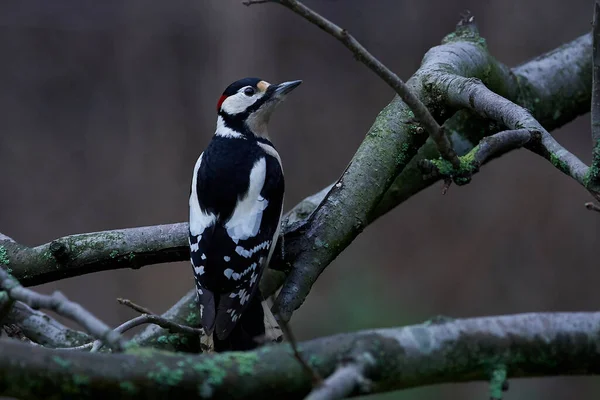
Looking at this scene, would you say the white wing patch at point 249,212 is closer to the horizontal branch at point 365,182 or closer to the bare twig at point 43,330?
the horizontal branch at point 365,182

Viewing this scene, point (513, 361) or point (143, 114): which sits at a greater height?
point (143, 114)

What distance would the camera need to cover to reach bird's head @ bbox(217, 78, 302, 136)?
3031mm

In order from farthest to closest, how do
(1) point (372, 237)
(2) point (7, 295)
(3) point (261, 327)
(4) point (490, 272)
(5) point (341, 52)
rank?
(5) point (341, 52) < (1) point (372, 237) < (4) point (490, 272) < (3) point (261, 327) < (2) point (7, 295)

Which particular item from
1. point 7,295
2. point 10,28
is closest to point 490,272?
point 10,28

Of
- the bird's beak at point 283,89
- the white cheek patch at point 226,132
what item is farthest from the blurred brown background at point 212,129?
the bird's beak at point 283,89

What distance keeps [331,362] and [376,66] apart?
0.70 meters

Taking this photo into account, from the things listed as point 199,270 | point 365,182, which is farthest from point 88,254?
point 365,182

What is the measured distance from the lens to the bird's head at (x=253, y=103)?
3.03 meters

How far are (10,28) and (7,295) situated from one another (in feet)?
20.7

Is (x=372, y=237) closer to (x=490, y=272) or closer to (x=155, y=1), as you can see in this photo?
(x=490, y=272)

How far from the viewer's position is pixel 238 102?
3.07 meters

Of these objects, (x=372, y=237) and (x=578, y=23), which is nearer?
(x=578, y=23)

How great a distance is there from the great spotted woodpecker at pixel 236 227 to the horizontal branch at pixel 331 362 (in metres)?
1.02

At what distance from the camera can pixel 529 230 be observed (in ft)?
20.5
